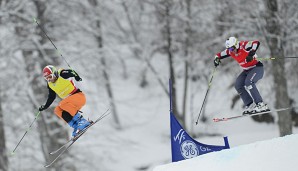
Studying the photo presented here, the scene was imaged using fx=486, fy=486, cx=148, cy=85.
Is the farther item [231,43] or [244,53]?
[244,53]

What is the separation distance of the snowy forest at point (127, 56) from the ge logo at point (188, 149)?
449 cm

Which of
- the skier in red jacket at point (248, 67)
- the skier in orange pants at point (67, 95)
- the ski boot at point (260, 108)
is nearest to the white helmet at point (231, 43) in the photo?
the skier in red jacket at point (248, 67)

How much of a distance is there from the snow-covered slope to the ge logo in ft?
2.79

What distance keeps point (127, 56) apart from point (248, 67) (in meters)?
18.9

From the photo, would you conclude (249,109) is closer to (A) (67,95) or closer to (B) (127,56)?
(A) (67,95)

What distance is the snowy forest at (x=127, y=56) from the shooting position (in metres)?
16.4

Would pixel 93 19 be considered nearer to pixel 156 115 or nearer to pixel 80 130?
pixel 156 115

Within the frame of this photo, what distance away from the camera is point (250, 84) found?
9.93 metres

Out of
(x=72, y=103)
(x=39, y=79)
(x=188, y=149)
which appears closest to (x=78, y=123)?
(x=72, y=103)

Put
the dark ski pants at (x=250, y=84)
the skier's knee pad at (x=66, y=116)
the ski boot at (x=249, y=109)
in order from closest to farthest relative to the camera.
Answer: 1. the skier's knee pad at (x=66, y=116)
2. the dark ski pants at (x=250, y=84)
3. the ski boot at (x=249, y=109)

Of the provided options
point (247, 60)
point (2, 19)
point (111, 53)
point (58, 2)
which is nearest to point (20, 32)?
point (2, 19)

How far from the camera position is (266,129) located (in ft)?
68.2

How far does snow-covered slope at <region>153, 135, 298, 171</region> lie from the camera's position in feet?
25.6

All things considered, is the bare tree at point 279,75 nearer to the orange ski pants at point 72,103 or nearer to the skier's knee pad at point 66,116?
the orange ski pants at point 72,103
